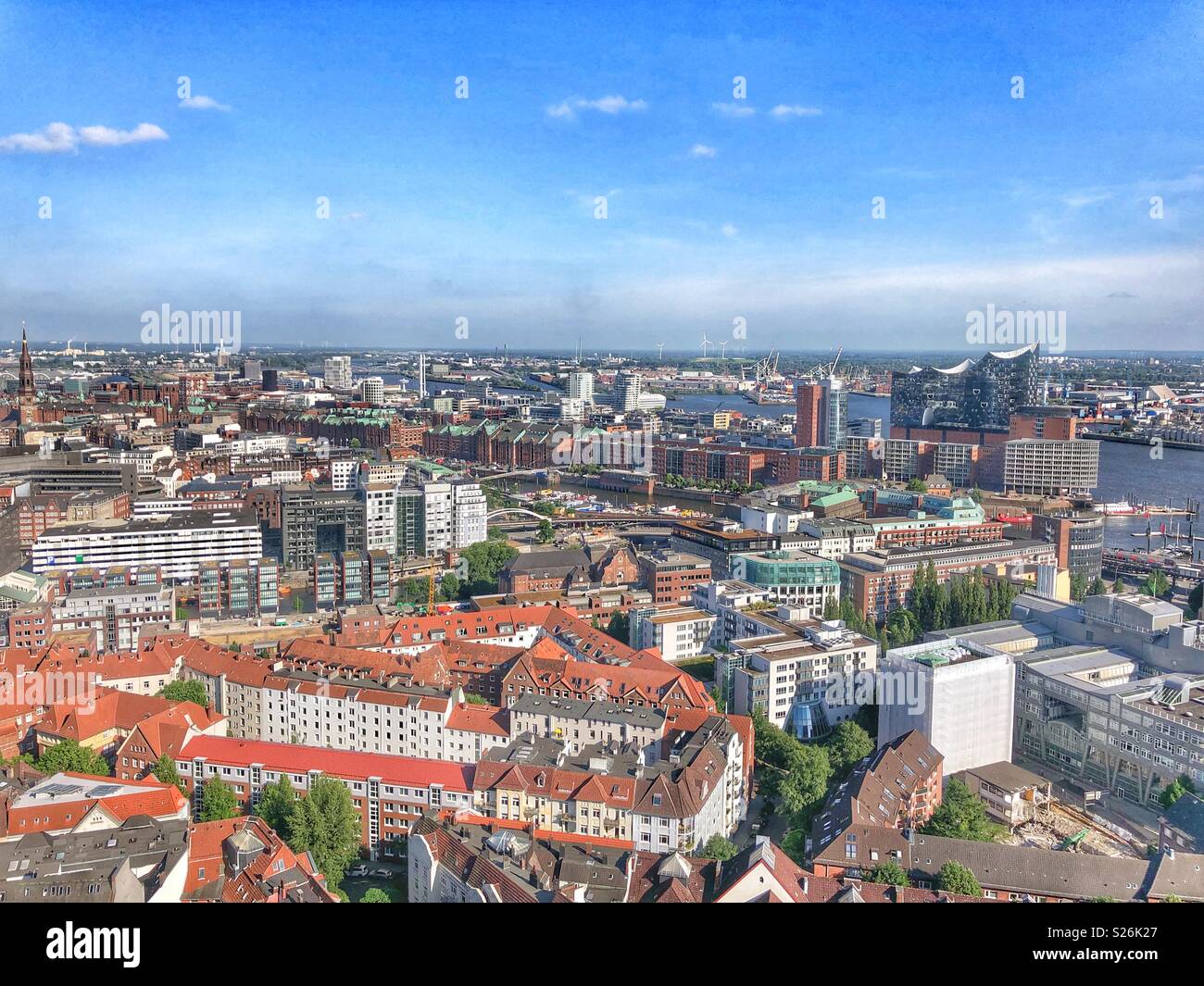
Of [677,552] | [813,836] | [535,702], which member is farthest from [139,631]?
[813,836]

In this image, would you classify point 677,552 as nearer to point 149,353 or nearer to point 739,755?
point 739,755

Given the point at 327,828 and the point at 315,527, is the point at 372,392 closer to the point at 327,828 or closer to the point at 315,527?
the point at 315,527

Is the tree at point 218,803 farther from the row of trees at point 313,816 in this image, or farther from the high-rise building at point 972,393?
the high-rise building at point 972,393

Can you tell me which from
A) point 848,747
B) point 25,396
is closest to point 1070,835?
point 848,747

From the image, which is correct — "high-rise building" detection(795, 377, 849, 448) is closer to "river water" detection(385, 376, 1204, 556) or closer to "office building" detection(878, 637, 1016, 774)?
"river water" detection(385, 376, 1204, 556)

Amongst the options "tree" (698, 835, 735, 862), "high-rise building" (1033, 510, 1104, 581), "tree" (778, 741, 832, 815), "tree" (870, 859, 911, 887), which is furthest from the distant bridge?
"tree" (870, 859, 911, 887)

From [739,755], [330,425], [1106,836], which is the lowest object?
[1106,836]

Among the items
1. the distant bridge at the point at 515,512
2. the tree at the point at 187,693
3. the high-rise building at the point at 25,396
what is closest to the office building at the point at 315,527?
the distant bridge at the point at 515,512
